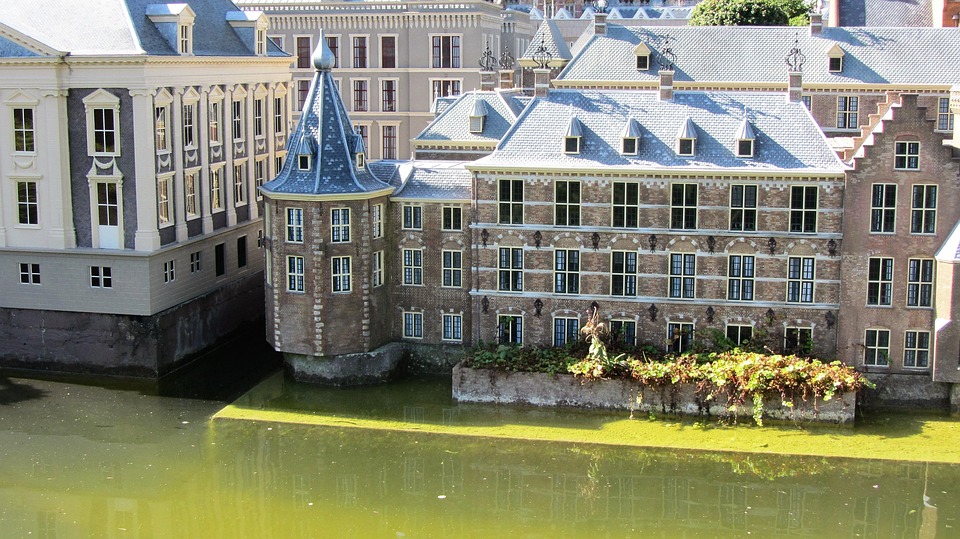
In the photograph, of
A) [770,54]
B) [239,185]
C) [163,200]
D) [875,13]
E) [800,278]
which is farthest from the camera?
[875,13]

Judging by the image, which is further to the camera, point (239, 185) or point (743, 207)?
point (239, 185)

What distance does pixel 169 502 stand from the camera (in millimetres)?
36469

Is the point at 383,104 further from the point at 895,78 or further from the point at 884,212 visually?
the point at 884,212

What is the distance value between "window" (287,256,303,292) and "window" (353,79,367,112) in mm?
40779

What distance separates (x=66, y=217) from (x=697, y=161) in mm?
25293

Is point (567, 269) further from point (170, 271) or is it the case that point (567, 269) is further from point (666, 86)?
point (170, 271)

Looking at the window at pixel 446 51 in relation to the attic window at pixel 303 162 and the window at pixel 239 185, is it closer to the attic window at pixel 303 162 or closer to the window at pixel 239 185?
the window at pixel 239 185

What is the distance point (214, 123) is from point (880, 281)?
30.0 meters

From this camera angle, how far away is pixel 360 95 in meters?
86.1

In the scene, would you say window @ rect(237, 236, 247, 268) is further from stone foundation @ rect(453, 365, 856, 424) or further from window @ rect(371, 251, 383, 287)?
stone foundation @ rect(453, 365, 856, 424)

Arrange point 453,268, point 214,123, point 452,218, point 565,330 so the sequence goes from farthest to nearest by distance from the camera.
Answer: point 214,123
point 453,268
point 452,218
point 565,330

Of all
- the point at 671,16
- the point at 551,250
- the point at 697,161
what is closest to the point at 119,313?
the point at 551,250

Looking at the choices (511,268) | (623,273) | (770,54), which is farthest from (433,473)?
(770,54)

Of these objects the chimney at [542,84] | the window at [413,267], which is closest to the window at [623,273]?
the chimney at [542,84]
